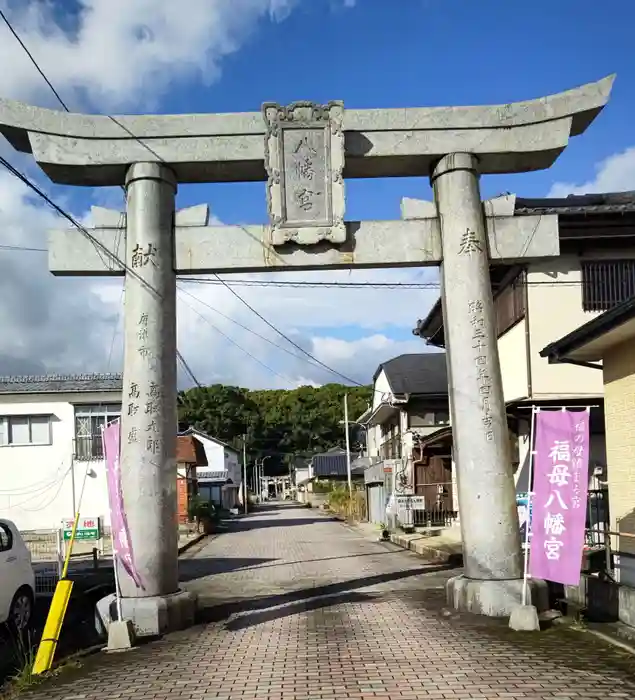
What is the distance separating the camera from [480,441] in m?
10.3

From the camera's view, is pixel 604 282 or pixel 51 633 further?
pixel 604 282

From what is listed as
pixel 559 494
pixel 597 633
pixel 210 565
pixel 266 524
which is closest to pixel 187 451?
pixel 266 524

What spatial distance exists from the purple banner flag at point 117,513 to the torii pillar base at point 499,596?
14.5 ft

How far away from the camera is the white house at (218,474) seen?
6178 cm

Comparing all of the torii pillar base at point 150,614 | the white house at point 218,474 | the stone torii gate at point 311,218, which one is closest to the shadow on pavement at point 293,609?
the torii pillar base at point 150,614

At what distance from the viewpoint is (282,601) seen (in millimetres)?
11883

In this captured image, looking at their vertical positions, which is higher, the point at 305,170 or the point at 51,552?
the point at 305,170

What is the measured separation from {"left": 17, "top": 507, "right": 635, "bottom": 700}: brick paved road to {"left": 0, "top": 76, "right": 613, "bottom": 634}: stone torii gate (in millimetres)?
1171

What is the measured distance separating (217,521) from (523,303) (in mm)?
24932

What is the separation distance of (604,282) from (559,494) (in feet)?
34.8

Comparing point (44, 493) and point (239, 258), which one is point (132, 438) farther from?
point (44, 493)

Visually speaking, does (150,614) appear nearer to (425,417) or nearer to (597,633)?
(597,633)

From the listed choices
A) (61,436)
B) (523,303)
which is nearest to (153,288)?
(523,303)

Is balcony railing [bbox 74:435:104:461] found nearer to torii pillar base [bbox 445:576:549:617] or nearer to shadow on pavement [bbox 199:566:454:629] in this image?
shadow on pavement [bbox 199:566:454:629]
